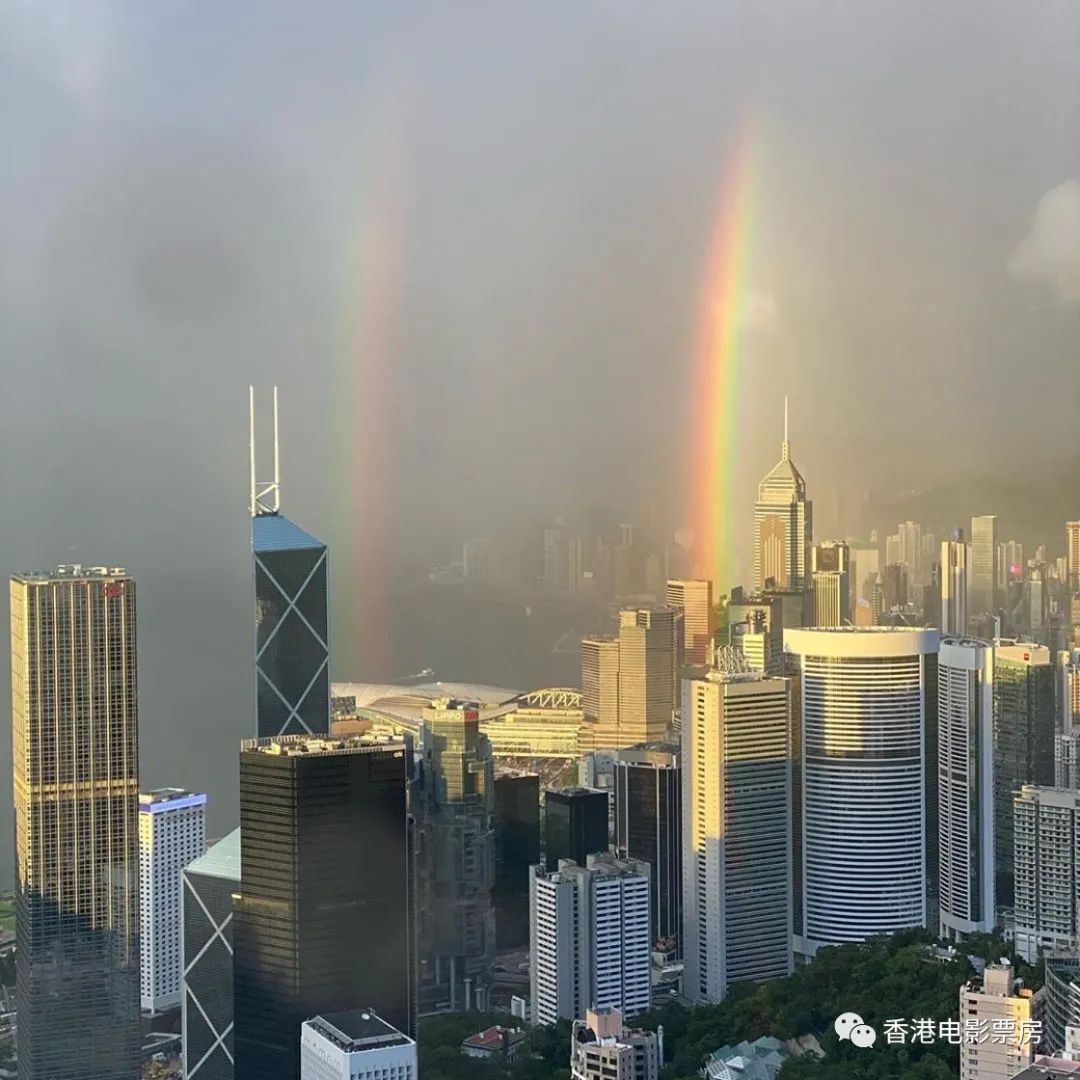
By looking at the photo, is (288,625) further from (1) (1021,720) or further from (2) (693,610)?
(1) (1021,720)

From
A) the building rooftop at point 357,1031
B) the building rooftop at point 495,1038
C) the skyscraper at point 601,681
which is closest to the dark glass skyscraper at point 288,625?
the building rooftop at point 495,1038

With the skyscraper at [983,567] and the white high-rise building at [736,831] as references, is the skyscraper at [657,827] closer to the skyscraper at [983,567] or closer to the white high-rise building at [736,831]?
the white high-rise building at [736,831]

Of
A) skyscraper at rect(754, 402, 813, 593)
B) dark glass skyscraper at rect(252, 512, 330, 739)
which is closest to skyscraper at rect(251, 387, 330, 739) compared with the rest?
dark glass skyscraper at rect(252, 512, 330, 739)

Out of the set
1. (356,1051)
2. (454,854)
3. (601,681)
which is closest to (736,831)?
(454,854)

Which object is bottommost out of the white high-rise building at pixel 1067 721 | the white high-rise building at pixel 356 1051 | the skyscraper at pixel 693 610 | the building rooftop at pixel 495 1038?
the building rooftop at pixel 495 1038

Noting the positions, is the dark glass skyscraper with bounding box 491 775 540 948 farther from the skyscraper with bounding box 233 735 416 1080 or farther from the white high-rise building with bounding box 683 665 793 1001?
the skyscraper with bounding box 233 735 416 1080

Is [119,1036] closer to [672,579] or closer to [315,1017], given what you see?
[315,1017]
